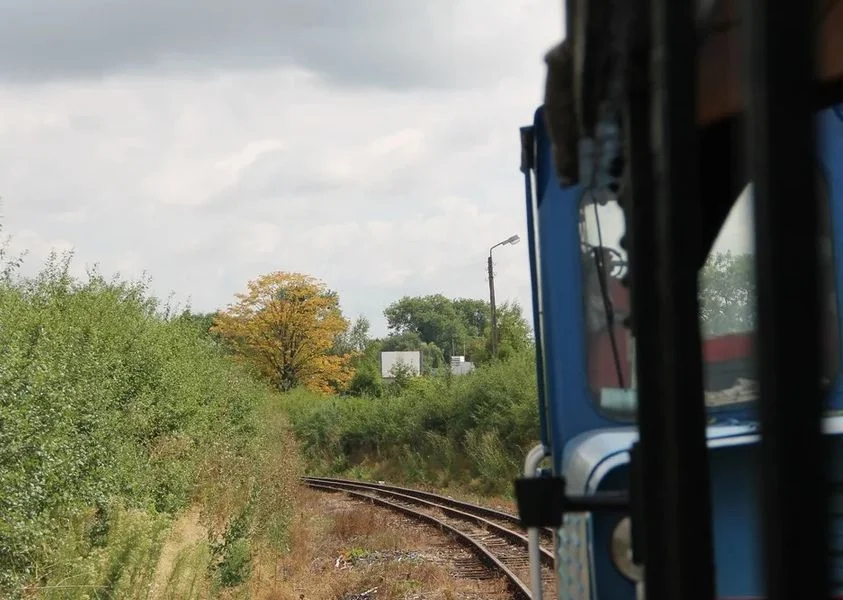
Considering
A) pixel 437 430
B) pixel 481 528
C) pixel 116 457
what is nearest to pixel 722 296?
pixel 116 457

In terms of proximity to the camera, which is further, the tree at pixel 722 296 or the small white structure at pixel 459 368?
the small white structure at pixel 459 368

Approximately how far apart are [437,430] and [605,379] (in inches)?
1266

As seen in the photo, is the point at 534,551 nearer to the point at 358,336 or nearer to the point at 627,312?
the point at 627,312

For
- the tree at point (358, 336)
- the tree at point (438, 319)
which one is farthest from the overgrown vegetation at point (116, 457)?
the tree at point (438, 319)

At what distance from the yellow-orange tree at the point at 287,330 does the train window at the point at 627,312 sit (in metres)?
52.6

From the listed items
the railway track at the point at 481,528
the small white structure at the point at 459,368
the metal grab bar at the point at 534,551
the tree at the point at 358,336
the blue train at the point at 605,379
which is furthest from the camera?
the tree at the point at 358,336

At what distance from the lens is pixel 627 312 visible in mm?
2877

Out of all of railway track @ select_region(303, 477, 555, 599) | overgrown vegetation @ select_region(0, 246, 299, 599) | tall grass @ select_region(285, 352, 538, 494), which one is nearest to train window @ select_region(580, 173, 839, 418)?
overgrown vegetation @ select_region(0, 246, 299, 599)

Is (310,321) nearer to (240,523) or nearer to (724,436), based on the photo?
(240,523)

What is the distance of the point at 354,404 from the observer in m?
44.8

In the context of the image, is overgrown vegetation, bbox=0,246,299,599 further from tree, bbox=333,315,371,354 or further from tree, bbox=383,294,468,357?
tree, bbox=383,294,468,357

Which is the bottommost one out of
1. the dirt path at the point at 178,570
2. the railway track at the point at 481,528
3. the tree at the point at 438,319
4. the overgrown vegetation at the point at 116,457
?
the railway track at the point at 481,528

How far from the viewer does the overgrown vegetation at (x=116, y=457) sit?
28.8 feet

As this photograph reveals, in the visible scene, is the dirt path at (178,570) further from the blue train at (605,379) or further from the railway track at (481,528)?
the blue train at (605,379)
